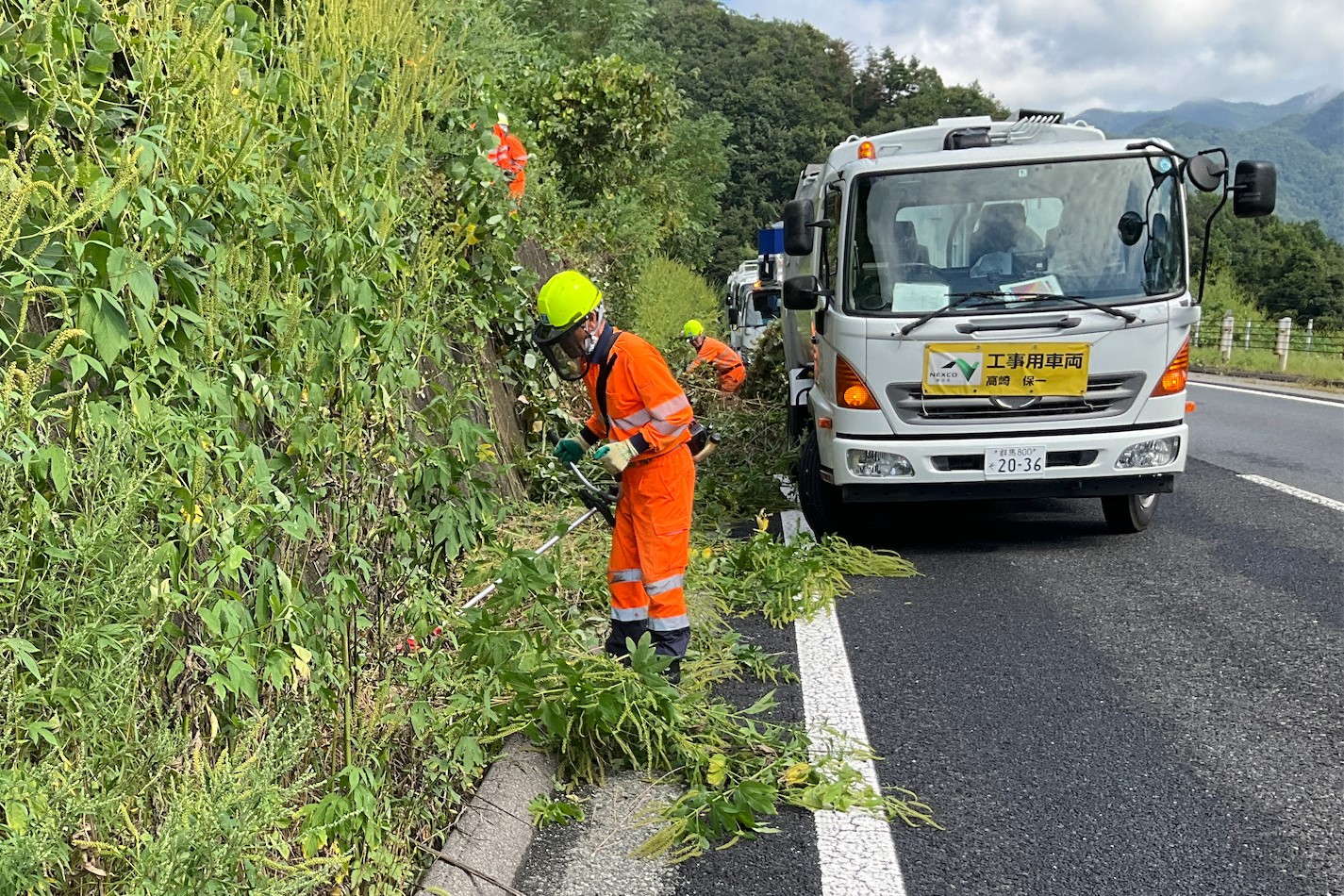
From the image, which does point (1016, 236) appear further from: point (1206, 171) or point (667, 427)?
point (667, 427)

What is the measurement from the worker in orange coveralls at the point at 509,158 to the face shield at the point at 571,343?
5.91 feet

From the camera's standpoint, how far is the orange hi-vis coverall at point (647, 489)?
4.37m

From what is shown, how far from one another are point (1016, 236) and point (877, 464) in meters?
1.67

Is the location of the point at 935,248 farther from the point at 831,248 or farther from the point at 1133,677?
the point at 1133,677

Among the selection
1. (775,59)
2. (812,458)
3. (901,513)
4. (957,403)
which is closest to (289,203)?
(957,403)

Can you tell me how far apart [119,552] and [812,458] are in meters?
5.82

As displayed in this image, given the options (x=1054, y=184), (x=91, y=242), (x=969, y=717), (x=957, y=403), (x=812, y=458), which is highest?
(x=1054, y=184)

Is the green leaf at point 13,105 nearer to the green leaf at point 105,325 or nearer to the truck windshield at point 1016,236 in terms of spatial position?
the green leaf at point 105,325

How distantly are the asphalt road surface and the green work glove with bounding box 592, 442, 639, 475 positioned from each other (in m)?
1.14

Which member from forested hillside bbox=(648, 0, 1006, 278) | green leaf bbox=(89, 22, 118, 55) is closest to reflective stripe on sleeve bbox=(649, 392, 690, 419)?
green leaf bbox=(89, 22, 118, 55)

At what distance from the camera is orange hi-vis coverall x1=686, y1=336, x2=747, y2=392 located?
1057cm

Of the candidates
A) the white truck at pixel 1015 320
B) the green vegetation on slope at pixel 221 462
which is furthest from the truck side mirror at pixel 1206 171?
the green vegetation on slope at pixel 221 462

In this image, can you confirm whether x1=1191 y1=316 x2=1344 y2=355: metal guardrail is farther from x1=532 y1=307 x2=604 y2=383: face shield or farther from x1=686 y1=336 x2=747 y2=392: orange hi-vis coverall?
x1=532 y1=307 x2=604 y2=383: face shield

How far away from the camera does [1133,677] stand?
4.72 meters
